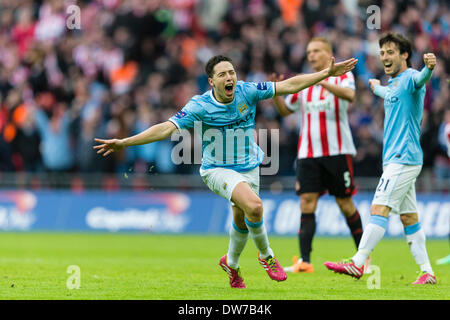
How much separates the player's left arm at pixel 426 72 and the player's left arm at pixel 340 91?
1.68m

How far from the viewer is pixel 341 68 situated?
8820 millimetres

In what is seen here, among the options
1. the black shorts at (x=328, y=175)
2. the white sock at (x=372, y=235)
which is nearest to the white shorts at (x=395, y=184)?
the white sock at (x=372, y=235)

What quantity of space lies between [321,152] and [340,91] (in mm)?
1076

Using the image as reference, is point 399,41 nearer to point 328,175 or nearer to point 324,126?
point 324,126

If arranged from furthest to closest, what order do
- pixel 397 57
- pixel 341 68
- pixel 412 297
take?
pixel 397 57 → pixel 341 68 → pixel 412 297

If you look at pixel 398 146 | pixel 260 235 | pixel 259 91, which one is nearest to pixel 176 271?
pixel 260 235

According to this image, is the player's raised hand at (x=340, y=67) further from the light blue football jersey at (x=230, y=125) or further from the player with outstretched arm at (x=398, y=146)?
the player with outstretched arm at (x=398, y=146)

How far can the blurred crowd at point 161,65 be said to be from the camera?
19422 mm

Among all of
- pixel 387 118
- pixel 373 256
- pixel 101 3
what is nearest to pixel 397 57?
pixel 387 118

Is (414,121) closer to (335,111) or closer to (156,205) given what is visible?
Answer: (335,111)

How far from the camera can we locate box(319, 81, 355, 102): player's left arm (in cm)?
1066

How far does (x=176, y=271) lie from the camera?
10969mm

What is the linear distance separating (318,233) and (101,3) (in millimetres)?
10369

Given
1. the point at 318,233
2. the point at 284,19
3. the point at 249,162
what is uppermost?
the point at 284,19
